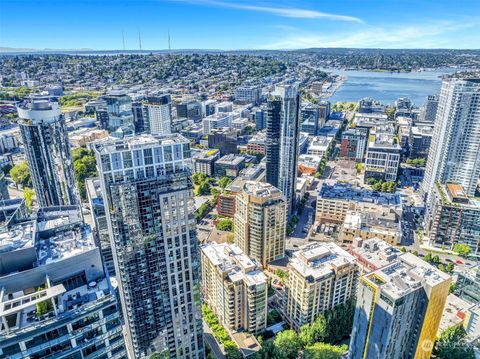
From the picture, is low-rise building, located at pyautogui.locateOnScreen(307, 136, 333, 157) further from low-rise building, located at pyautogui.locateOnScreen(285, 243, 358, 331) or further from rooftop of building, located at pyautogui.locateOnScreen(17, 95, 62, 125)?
rooftop of building, located at pyautogui.locateOnScreen(17, 95, 62, 125)

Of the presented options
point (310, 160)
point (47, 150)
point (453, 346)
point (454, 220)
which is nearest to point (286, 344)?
point (453, 346)

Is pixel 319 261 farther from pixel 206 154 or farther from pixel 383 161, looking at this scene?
pixel 206 154

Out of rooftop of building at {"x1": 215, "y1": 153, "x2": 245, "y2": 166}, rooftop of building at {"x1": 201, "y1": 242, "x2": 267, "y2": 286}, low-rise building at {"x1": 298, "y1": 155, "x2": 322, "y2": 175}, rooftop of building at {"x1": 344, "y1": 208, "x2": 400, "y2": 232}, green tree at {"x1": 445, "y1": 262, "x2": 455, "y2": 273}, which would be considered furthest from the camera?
low-rise building at {"x1": 298, "y1": 155, "x2": 322, "y2": 175}

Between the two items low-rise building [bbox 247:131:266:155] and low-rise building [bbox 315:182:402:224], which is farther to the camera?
low-rise building [bbox 247:131:266:155]

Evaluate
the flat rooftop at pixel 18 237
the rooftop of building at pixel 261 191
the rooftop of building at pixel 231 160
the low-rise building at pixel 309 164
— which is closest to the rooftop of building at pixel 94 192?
the rooftop of building at pixel 261 191

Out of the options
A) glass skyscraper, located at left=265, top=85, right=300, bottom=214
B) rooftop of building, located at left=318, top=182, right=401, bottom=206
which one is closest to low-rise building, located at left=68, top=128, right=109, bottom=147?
glass skyscraper, located at left=265, top=85, right=300, bottom=214

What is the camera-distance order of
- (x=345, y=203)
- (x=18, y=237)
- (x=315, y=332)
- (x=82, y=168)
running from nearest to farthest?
(x=18, y=237) → (x=315, y=332) → (x=345, y=203) → (x=82, y=168)

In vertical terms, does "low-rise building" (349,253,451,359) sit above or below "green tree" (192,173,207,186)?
above
